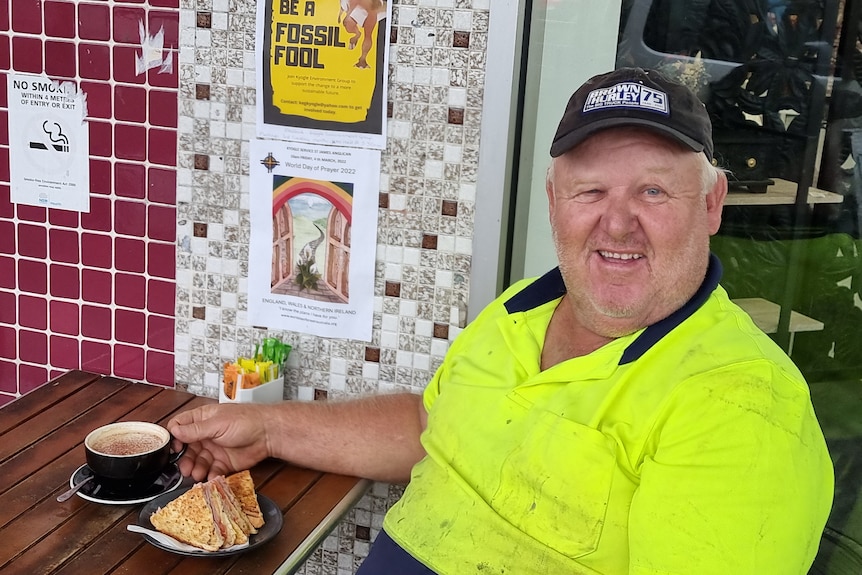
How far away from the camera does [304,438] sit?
1.80 m

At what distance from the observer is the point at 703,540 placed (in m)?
1.16

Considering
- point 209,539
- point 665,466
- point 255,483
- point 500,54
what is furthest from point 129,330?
point 665,466

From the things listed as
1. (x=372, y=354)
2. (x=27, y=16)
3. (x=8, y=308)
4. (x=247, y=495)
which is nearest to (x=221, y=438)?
(x=247, y=495)

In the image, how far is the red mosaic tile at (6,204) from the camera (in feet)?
7.12

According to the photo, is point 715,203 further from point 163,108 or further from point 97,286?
point 97,286

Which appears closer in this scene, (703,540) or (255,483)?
(703,540)

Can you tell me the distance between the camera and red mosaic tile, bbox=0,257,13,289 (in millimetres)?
2215

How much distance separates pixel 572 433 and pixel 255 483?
0.69m

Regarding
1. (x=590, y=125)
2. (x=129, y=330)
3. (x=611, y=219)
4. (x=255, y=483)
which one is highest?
(x=590, y=125)

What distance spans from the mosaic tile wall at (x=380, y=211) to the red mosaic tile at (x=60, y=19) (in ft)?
0.92

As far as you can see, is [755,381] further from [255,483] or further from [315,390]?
[315,390]

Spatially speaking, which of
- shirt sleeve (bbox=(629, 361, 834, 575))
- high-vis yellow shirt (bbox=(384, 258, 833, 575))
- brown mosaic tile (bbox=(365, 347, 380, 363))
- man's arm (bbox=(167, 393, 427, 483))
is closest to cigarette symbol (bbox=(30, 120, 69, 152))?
man's arm (bbox=(167, 393, 427, 483))

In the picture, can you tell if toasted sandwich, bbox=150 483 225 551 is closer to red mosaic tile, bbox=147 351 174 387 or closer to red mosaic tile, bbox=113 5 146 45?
red mosaic tile, bbox=147 351 174 387

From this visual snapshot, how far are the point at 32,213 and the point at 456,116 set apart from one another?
1068 millimetres
